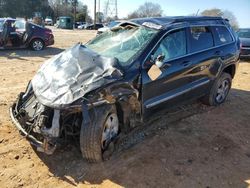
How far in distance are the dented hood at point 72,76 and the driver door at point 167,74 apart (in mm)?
592

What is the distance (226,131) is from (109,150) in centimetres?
232

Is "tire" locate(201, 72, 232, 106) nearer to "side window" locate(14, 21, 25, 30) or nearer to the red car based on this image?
the red car

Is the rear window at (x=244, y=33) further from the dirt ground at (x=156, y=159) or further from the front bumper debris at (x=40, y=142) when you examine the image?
the front bumper debris at (x=40, y=142)

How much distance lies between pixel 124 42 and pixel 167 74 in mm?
819

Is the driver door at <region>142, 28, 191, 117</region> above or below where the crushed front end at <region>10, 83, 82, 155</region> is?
above

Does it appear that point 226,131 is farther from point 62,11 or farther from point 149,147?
point 62,11

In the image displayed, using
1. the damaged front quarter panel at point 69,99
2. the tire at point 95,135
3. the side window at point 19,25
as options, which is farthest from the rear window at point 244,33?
the tire at point 95,135

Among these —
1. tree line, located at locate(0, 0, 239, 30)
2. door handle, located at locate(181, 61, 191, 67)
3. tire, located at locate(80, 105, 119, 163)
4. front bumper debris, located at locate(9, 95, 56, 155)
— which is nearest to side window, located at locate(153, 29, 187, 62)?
door handle, located at locate(181, 61, 191, 67)

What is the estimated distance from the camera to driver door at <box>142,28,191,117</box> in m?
4.44

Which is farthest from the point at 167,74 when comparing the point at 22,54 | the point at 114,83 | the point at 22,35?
the point at 22,35

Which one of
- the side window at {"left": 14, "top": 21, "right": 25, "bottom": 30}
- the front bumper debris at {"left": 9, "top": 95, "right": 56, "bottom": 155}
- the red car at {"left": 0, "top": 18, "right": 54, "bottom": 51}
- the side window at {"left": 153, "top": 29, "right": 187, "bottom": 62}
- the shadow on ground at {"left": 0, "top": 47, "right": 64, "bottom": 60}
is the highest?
the side window at {"left": 153, "top": 29, "right": 187, "bottom": 62}

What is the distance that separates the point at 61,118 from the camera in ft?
12.3

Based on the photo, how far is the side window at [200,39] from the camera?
5.46m

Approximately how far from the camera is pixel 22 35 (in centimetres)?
1354
